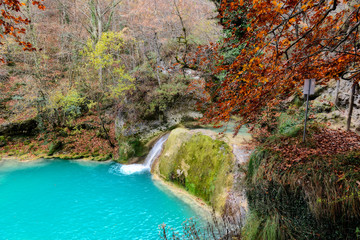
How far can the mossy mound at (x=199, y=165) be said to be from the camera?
6408mm

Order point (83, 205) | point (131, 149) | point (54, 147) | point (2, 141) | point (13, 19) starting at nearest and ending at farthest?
point (13, 19)
point (83, 205)
point (131, 149)
point (54, 147)
point (2, 141)

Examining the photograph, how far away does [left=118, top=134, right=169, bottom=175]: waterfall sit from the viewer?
9986 millimetres

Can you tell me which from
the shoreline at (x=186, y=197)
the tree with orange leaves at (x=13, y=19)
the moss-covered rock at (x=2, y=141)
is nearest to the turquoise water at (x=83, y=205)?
the shoreline at (x=186, y=197)

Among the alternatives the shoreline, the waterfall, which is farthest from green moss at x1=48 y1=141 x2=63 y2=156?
the shoreline

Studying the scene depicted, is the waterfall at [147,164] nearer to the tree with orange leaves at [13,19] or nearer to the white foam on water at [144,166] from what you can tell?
the white foam on water at [144,166]

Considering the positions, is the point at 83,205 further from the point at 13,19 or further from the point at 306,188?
the point at 306,188

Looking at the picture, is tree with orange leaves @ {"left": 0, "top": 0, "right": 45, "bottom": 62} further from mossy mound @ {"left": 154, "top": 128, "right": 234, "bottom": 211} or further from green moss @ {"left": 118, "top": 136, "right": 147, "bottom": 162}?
green moss @ {"left": 118, "top": 136, "right": 147, "bottom": 162}

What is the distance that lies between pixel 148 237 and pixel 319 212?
411 cm

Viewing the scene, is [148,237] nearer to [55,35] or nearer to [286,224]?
[286,224]

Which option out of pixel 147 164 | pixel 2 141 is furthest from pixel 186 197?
pixel 2 141

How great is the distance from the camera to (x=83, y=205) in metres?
7.13

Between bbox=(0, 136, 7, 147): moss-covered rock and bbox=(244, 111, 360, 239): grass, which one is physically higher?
bbox=(244, 111, 360, 239): grass

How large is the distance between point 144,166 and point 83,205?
3.68m

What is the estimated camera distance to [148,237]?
5.44 meters
